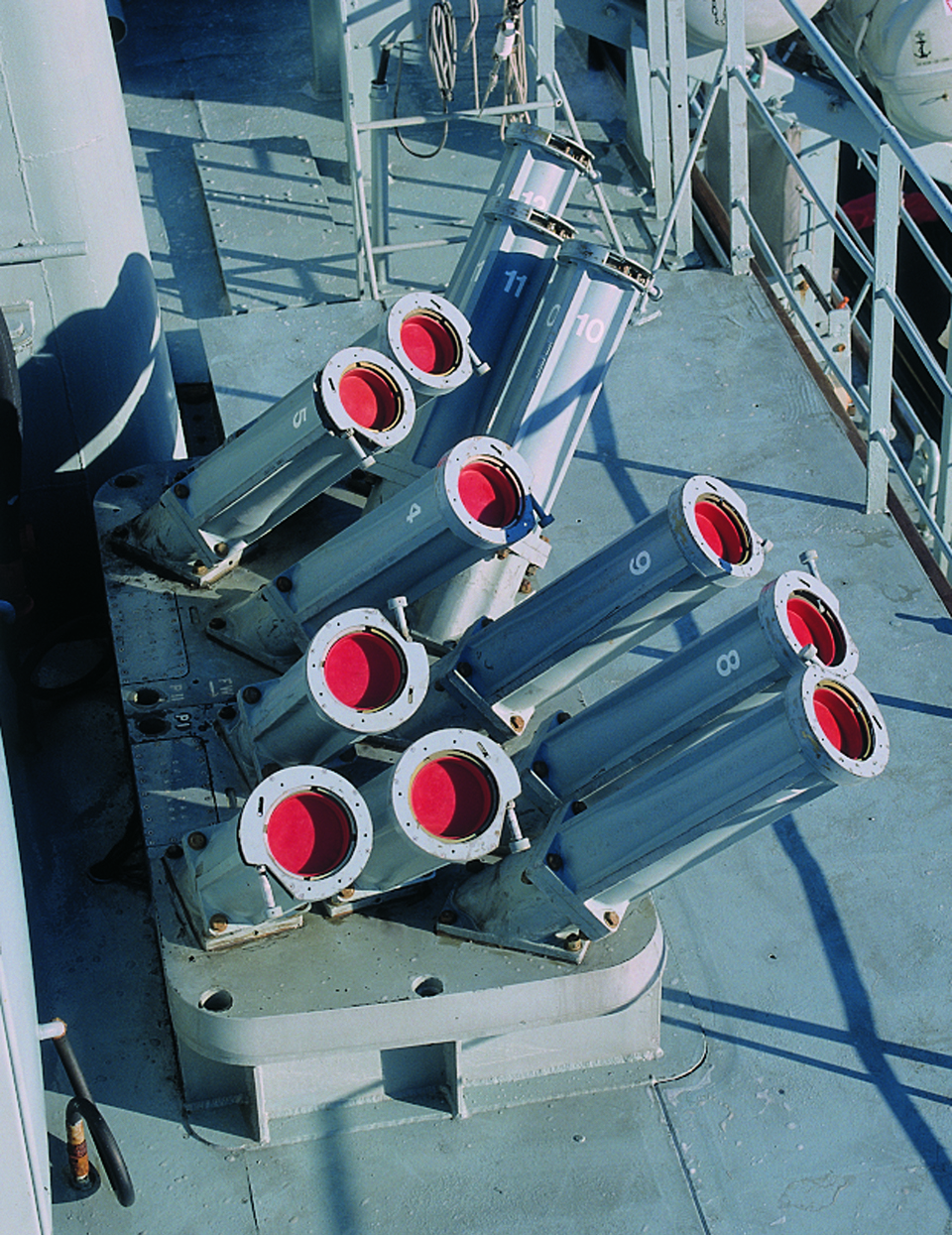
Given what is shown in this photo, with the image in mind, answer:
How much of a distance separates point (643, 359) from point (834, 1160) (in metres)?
2.20

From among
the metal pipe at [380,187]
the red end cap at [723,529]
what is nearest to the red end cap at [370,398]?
the red end cap at [723,529]

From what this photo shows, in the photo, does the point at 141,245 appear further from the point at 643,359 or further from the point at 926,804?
the point at 926,804

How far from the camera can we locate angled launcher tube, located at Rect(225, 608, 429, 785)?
2.30 meters

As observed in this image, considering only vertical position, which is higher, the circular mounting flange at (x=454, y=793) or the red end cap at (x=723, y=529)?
the red end cap at (x=723, y=529)

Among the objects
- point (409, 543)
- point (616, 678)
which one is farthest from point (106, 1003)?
point (616, 678)

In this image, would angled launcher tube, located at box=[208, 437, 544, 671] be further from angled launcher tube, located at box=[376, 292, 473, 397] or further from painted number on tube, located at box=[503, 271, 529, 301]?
painted number on tube, located at box=[503, 271, 529, 301]

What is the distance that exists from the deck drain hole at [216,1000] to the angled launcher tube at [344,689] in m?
0.39

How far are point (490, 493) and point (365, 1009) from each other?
867 mm

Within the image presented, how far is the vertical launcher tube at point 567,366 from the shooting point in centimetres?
302

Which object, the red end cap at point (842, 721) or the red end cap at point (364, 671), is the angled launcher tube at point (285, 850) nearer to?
the red end cap at point (364, 671)

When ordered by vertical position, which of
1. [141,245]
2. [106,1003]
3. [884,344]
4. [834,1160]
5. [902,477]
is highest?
[141,245]

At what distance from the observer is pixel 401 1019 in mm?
2320

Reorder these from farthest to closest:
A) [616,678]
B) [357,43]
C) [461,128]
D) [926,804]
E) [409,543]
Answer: [461,128], [357,43], [616,678], [926,804], [409,543]

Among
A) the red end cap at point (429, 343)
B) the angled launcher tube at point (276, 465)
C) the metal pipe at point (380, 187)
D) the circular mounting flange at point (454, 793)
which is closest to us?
the circular mounting flange at point (454, 793)
